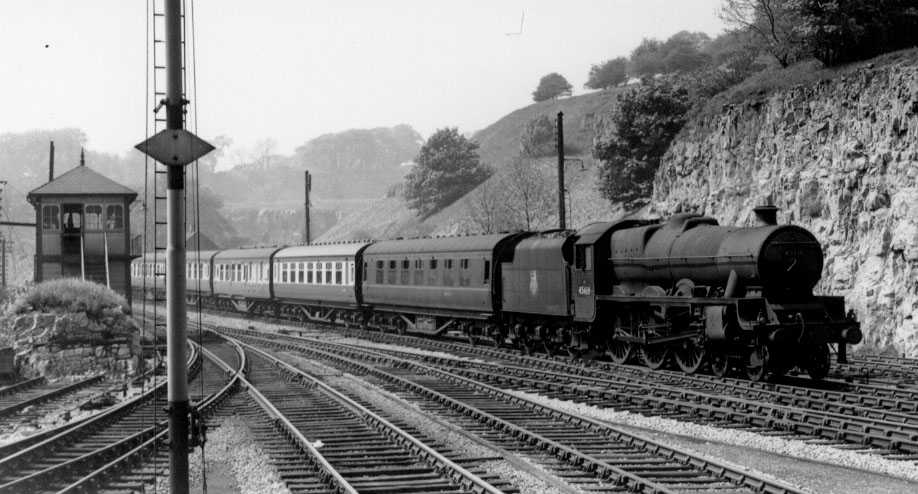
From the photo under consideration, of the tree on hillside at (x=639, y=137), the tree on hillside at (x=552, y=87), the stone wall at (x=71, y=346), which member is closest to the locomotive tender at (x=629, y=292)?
the stone wall at (x=71, y=346)

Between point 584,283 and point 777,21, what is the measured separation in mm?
24430

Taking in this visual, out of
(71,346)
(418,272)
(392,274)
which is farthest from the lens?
(392,274)

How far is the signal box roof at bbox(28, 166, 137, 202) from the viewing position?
113 feet

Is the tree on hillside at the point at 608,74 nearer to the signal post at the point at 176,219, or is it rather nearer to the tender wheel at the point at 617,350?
the tender wheel at the point at 617,350

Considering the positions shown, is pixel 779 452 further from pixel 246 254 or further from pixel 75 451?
pixel 246 254

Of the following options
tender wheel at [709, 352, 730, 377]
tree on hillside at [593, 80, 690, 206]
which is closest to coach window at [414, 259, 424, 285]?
tender wheel at [709, 352, 730, 377]

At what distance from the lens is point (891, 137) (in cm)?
2377

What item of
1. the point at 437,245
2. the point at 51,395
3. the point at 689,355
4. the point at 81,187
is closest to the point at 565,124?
the point at 81,187

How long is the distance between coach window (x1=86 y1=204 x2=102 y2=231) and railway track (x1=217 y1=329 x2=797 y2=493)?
21.4 m

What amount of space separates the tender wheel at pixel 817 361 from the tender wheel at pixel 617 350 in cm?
437

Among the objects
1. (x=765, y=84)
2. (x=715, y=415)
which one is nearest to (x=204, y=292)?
(x=765, y=84)

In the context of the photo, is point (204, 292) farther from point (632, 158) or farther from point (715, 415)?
point (715, 415)

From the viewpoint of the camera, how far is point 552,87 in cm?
11500

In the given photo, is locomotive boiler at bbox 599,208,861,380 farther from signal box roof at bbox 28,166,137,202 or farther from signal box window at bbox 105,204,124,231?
signal box window at bbox 105,204,124,231
